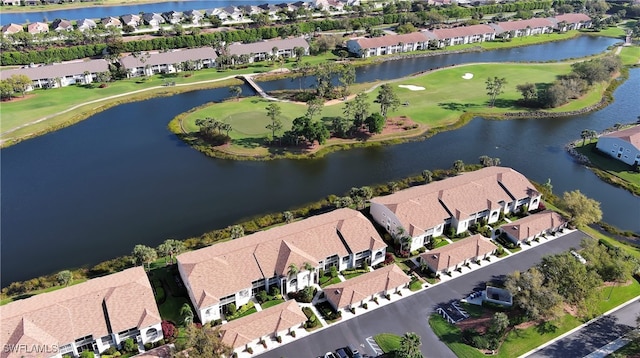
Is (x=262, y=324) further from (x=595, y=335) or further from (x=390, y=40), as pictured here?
(x=390, y=40)

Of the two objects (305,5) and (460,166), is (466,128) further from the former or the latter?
(305,5)

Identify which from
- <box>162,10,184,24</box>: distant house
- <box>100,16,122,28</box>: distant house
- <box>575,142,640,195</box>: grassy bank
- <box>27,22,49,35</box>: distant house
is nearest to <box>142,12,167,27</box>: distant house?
<box>162,10,184,24</box>: distant house

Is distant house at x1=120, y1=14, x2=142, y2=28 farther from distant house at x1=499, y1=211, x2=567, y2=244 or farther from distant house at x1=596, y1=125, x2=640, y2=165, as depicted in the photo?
distant house at x1=596, y1=125, x2=640, y2=165

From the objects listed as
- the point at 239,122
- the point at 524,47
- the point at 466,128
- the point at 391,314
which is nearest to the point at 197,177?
the point at 239,122

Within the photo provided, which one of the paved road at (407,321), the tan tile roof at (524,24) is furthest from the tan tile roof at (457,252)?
the tan tile roof at (524,24)

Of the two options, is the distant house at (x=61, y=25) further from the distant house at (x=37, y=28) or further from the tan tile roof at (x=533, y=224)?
the tan tile roof at (x=533, y=224)

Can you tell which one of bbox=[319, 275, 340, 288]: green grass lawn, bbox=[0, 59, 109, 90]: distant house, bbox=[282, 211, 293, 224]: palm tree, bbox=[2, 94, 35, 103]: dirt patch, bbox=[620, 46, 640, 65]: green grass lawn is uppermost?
bbox=[0, 59, 109, 90]: distant house
